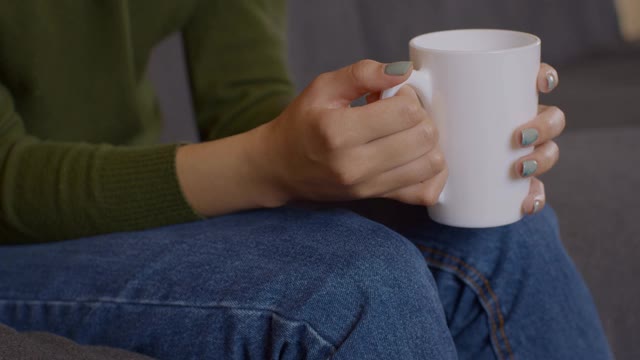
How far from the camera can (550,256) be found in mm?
888

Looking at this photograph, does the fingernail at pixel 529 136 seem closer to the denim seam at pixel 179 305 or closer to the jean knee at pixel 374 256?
the jean knee at pixel 374 256

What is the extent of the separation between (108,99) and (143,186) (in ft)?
0.76

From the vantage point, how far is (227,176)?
0.84 m

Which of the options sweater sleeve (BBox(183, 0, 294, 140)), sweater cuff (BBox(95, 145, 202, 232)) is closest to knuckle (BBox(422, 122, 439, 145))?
sweater cuff (BBox(95, 145, 202, 232))

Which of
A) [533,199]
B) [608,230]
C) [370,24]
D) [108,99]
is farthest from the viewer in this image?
[370,24]

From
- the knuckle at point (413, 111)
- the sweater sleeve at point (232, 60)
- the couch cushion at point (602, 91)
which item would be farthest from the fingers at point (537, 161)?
the couch cushion at point (602, 91)

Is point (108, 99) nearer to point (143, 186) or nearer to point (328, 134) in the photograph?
point (143, 186)

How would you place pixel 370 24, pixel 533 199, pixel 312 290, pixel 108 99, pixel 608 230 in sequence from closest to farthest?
pixel 312 290 → pixel 533 199 → pixel 108 99 → pixel 608 230 → pixel 370 24

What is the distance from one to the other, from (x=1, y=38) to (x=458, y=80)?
0.50 m

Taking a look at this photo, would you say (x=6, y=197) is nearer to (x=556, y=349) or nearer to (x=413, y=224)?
(x=413, y=224)

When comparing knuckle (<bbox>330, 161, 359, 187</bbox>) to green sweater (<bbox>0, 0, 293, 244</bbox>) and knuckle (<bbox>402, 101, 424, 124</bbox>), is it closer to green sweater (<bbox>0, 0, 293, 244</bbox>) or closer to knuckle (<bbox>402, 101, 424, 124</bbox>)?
knuckle (<bbox>402, 101, 424, 124</bbox>)

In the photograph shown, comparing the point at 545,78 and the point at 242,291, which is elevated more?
the point at 545,78

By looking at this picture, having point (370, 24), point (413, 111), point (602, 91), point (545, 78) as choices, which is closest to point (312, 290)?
point (413, 111)

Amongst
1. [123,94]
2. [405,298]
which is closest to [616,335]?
[405,298]
